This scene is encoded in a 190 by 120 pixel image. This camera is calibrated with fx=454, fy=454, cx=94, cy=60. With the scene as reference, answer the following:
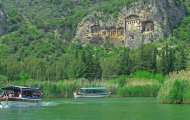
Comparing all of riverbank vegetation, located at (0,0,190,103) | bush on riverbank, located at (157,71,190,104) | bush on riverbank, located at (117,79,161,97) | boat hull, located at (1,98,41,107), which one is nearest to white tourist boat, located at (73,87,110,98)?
riverbank vegetation, located at (0,0,190,103)

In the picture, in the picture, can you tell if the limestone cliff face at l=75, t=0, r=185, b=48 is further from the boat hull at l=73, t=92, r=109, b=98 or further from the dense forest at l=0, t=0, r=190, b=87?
the boat hull at l=73, t=92, r=109, b=98

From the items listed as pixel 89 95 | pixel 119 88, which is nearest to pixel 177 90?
pixel 119 88

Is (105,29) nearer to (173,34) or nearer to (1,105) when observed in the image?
(173,34)

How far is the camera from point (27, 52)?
497 ft

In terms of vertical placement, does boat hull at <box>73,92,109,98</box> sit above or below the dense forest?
below

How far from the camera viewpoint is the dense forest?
109 m

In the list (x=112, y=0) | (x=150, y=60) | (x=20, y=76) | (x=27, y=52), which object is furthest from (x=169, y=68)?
(x=112, y=0)

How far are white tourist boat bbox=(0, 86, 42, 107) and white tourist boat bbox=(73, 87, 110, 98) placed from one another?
2184 cm

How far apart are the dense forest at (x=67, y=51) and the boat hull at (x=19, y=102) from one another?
2810cm

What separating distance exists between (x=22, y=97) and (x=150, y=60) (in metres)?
51.3

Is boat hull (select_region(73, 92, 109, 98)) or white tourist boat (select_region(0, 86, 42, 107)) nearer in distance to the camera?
white tourist boat (select_region(0, 86, 42, 107))

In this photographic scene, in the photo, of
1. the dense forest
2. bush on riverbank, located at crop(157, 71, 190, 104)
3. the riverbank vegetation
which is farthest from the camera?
the dense forest

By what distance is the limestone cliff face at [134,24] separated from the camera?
501 feet

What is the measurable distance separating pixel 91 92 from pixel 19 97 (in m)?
33.7
